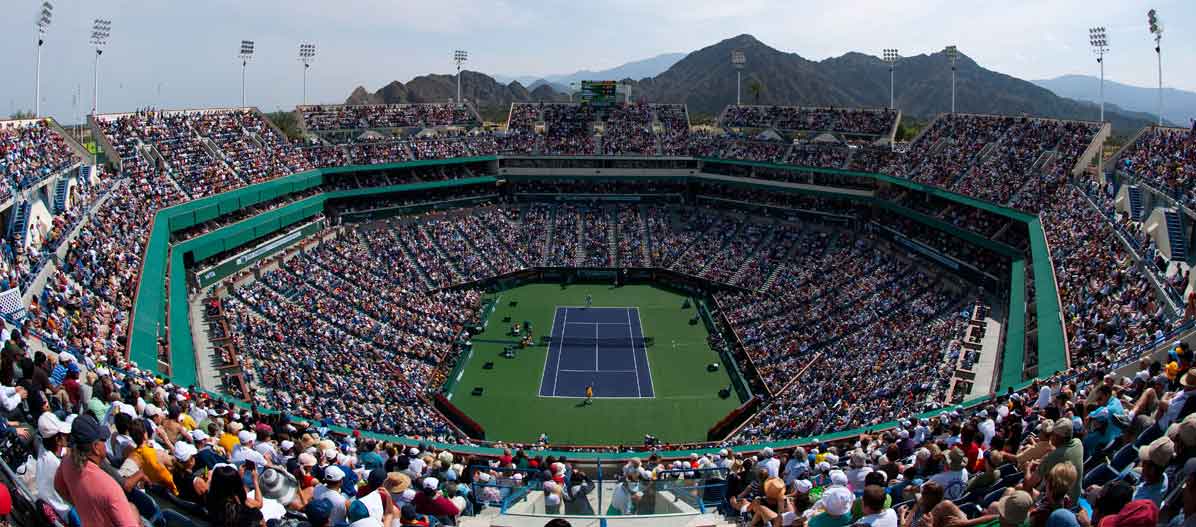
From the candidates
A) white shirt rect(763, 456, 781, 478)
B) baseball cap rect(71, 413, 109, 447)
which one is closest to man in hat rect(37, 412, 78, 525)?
baseball cap rect(71, 413, 109, 447)

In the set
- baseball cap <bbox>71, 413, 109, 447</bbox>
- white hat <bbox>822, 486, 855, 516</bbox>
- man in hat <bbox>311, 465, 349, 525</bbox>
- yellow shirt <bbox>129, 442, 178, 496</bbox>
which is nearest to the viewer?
baseball cap <bbox>71, 413, 109, 447</bbox>

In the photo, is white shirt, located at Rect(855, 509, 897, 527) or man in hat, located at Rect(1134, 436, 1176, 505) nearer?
man in hat, located at Rect(1134, 436, 1176, 505)

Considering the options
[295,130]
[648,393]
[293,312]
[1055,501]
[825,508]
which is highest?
[295,130]

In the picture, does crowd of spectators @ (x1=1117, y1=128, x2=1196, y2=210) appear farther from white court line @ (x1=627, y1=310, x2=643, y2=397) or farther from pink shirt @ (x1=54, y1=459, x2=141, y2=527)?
pink shirt @ (x1=54, y1=459, x2=141, y2=527)

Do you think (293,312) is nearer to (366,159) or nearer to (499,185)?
(366,159)

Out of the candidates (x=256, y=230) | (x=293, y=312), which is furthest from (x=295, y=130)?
(x=293, y=312)

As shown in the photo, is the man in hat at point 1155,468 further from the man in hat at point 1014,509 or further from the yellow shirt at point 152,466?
the yellow shirt at point 152,466

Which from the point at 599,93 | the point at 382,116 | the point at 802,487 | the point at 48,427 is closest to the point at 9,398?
the point at 48,427
